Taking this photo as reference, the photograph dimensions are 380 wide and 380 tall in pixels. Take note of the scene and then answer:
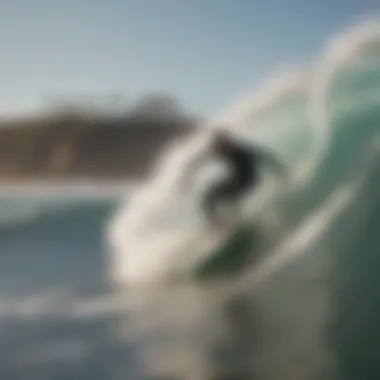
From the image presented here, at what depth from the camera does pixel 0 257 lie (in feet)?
3.61

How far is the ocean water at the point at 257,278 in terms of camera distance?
1052 mm

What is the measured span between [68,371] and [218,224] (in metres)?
0.33

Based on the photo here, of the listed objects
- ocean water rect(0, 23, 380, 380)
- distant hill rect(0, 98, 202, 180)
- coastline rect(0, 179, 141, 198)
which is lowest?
ocean water rect(0, 23, 380, 380)

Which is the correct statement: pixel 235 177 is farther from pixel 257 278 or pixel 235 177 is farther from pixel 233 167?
pixel 257 278

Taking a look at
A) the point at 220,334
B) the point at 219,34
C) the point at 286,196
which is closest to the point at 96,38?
the point at 219,34

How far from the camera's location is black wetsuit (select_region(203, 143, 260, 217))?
1.08 metres

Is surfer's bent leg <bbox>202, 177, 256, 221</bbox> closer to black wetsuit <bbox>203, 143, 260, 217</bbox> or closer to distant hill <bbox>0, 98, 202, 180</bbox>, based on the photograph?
black wetsuit <bbox>203, 143, 260, 217</bbox>

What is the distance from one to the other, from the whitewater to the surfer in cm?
1

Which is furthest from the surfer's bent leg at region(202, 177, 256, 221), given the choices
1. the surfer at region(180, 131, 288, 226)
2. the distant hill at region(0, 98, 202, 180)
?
the distant hill at region(0, 98, 202, 180)

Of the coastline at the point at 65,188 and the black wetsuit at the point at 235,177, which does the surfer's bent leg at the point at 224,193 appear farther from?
the coastline at the point at 65,188

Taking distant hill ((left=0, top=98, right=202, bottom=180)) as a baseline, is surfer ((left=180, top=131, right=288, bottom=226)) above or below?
below

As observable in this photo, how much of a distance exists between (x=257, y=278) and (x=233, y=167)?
182 millimetres

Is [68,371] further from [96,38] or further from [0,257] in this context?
[96,38]

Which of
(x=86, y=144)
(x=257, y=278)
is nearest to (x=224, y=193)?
(x=257, y=278)
